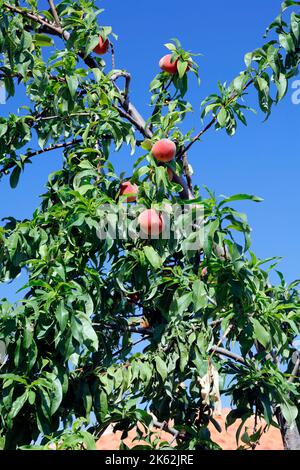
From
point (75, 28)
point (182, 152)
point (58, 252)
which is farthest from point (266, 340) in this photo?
point (75, 28)

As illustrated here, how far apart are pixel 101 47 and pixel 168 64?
41 cm

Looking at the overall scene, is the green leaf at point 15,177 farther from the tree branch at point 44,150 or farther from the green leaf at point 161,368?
the green leaf at point 161,368

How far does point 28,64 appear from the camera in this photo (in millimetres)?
2826

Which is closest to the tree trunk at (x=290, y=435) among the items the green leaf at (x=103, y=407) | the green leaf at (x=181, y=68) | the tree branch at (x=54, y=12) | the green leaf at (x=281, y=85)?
the green leaf at (x=103, y=407)

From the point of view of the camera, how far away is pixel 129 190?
2586mm

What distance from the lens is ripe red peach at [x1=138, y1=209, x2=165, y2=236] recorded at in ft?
7.64

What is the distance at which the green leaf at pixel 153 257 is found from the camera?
2.28 meters

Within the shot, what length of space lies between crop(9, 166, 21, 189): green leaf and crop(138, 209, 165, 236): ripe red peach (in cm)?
89

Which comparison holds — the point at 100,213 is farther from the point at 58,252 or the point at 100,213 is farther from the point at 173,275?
the point at 173,275

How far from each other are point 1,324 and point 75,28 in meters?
1.64

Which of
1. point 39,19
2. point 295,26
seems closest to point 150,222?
point 295,26

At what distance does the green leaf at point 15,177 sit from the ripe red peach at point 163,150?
0.75 metres

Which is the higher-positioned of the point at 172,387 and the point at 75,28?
the point at 75,28

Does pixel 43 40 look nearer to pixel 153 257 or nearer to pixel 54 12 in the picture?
pixel 54 12
